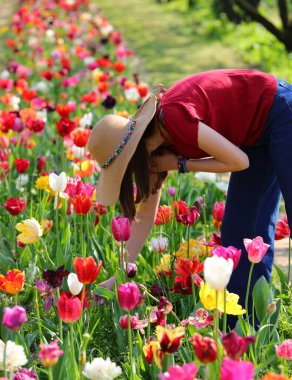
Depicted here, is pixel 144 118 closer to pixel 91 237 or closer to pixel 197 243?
pixel 197 243

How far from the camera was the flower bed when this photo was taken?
75.4 inches

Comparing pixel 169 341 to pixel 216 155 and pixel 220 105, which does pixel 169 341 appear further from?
pixel 220 105

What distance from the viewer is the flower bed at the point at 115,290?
1.91 m

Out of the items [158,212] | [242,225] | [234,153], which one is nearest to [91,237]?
[158,212]

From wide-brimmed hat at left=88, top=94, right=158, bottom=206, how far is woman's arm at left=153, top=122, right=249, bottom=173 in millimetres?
158

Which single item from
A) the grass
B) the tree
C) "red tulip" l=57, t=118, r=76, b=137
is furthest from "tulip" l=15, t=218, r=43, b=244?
the tree

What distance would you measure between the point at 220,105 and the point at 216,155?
21 cm

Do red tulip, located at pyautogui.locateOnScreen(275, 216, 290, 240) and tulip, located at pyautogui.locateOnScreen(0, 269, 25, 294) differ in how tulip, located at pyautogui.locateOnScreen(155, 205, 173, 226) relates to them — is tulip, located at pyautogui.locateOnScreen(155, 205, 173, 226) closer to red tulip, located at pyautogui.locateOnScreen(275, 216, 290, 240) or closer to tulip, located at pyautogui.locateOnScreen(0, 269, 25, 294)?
red tulip, located at pyautogui.locateOnScreen(275, 216, 290, 240)

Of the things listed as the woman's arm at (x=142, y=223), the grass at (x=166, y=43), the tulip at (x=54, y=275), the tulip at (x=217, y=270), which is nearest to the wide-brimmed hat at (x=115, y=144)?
the woman's arm at (x=142, y=223)

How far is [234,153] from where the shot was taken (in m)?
2.51

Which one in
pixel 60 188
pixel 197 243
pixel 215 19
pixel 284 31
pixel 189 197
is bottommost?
pixel 215 19

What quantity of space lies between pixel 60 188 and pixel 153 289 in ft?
1.57

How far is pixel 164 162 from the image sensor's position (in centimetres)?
269

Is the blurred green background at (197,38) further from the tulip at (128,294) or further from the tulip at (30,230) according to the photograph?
the tulip at (128,294)
